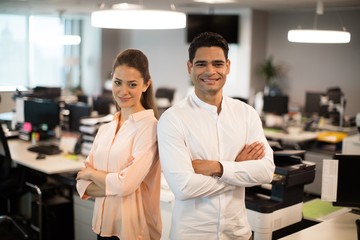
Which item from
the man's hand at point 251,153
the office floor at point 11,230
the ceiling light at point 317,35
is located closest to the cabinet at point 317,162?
the ceiling light at point 317,35

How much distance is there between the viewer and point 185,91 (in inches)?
440

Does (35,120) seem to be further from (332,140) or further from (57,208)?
(332,140)

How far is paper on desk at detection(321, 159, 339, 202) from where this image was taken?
9.72 feet

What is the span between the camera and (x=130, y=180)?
2365 millimetres

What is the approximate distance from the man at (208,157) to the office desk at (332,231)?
0.57m

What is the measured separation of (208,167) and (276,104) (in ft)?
19.3

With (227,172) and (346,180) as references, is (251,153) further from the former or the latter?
(346,180)

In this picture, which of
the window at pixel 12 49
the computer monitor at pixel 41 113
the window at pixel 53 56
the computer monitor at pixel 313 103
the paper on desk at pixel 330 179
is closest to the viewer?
the paper on desk at pixel 330 179

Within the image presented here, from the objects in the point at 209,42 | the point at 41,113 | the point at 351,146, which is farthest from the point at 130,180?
the point at 41,113

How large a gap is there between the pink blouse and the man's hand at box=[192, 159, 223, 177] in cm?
26

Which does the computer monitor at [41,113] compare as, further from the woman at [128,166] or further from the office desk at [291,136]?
the woman at [128,166]

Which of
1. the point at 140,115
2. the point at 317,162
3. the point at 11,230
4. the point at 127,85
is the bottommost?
the point at 11,230

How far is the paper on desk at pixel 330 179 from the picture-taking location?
2963 mm

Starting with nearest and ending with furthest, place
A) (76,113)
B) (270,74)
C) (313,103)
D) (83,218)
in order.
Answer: (83,218), (76,113), (313,103), (270,74)
